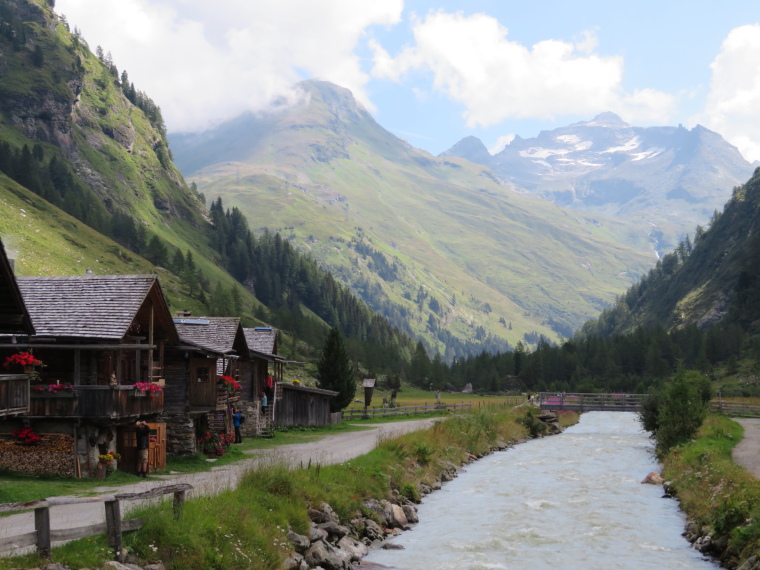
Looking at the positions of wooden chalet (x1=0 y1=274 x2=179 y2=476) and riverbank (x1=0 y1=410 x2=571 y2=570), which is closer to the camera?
riverbank (x1=0 y1=410 x2=571 y2=570)

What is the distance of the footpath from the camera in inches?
814

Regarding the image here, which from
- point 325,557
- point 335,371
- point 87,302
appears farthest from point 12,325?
point 335,371

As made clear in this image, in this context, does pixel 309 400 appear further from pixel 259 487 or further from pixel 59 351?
pixel 259 487

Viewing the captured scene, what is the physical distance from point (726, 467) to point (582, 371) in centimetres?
14690

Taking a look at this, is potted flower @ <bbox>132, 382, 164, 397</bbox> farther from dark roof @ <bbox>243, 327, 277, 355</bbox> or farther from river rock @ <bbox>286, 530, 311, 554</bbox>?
dark roof @ <bbox>243, 327, 277, 355</bbox>

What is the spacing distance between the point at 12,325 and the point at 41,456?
8.42 metres

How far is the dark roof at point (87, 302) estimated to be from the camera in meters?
32.4

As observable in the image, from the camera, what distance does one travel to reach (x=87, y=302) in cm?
3434

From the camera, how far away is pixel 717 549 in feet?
85.2

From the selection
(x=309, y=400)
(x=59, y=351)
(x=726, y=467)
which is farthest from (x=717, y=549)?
(x=309, y=400)

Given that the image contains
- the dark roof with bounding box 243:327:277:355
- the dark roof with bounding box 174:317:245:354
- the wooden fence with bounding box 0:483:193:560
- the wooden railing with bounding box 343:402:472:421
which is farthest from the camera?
the wooden railing with bounding box 343:402:472:421

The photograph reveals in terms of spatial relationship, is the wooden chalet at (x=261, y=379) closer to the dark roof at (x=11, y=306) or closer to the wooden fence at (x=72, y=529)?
the dark roof at (x=11, y=306)

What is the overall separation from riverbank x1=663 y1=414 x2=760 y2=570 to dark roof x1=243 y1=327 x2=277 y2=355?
33519 mm

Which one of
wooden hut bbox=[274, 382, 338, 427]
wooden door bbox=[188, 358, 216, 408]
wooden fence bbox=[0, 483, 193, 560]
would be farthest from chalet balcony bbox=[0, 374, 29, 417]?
wooden hut bbox=[274, 382, 338, 427]
